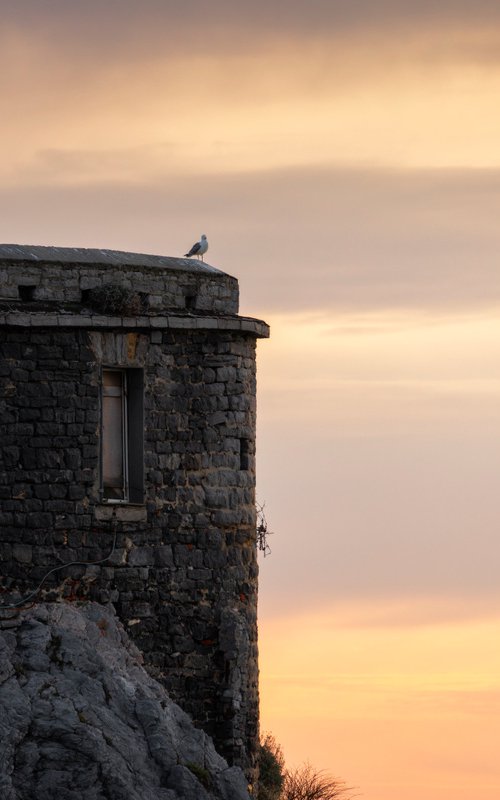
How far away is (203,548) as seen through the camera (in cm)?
2691

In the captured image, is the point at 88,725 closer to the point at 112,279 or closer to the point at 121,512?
the point at 121,512

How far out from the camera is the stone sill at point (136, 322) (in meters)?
26.0

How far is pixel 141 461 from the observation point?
26.7 meters

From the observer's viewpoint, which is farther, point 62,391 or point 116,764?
point 62,391

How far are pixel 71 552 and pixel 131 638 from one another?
1.33m

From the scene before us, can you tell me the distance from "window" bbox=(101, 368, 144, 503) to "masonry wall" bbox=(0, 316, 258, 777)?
13 centimetres

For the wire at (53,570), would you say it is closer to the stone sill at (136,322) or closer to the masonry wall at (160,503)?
the masonry wall at (160,503)

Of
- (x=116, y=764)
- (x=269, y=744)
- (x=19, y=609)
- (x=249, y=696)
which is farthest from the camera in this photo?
(x=269, y=744)

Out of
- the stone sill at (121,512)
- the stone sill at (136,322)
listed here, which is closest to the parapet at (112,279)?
the stone sill at (136,322)

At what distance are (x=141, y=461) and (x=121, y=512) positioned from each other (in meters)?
0.73

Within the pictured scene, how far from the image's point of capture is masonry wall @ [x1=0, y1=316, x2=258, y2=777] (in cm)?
2603

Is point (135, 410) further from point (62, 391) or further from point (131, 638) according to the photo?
point (131, 638)

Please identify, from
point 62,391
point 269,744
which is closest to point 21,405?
point 62,391

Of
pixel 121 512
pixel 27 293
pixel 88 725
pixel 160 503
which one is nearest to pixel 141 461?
pixel 160 503
